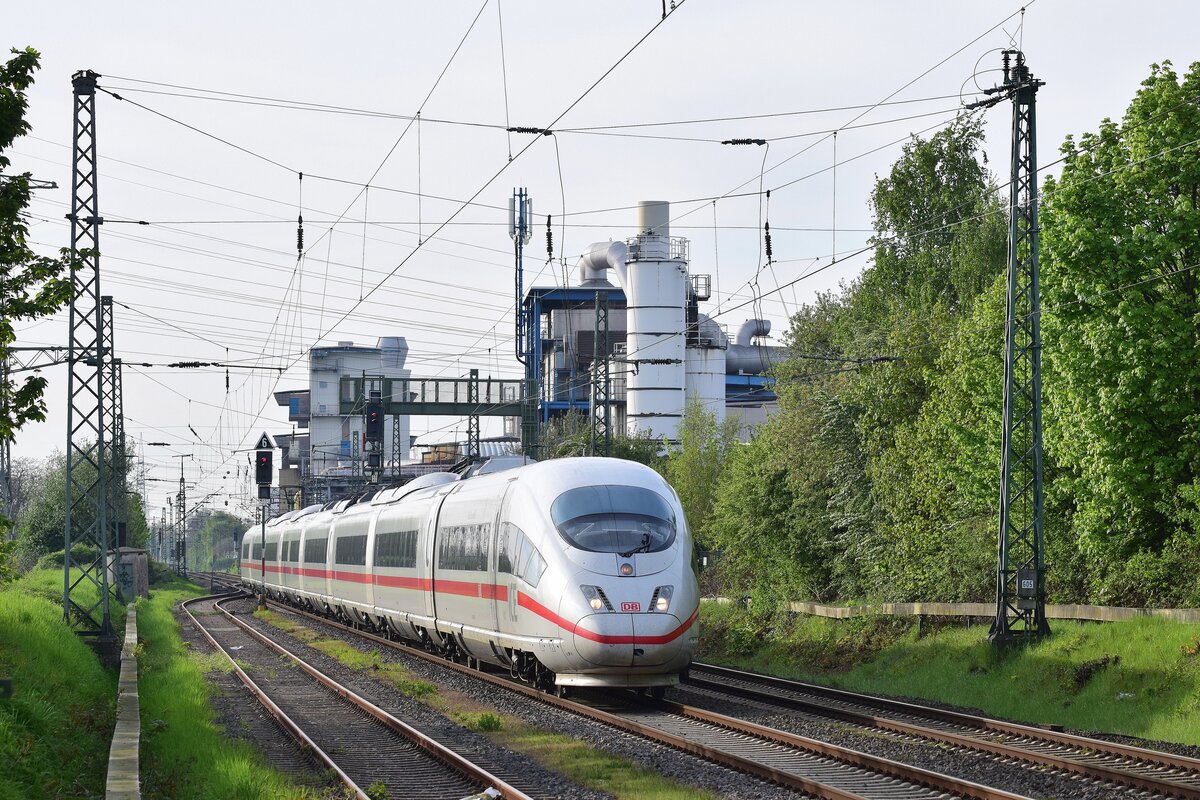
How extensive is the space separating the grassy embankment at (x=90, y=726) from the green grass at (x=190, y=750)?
0.02 m

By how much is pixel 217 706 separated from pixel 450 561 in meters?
5.56

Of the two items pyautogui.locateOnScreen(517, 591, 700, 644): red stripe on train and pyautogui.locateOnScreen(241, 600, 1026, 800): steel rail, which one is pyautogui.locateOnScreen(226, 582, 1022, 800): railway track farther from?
pyautogui.locateOnScreen(517, 591, 700, 644): red stripe on train

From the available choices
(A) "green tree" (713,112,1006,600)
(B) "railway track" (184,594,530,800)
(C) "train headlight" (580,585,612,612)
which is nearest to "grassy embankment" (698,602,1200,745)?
(A) "green tree" (713,112,1006,600)

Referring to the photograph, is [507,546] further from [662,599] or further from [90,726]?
[90,726]

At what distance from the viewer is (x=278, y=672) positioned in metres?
27.7

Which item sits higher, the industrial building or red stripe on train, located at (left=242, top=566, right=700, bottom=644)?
the industrial building

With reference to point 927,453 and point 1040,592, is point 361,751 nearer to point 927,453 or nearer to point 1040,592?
point 1040,592

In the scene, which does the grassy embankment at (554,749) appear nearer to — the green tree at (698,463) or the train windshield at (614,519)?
the train windshield at (614,519)

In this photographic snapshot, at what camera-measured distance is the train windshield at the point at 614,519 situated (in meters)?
19.6

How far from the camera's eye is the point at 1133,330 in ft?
78.1

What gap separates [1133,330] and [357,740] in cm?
1464

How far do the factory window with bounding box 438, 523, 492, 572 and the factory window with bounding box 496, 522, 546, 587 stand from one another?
3.34 feet

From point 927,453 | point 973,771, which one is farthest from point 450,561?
point 973,771

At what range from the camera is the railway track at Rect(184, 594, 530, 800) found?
549 inches
